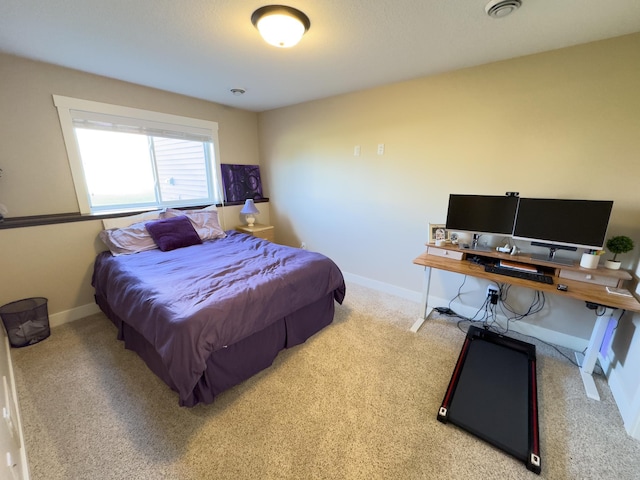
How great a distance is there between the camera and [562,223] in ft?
6.21

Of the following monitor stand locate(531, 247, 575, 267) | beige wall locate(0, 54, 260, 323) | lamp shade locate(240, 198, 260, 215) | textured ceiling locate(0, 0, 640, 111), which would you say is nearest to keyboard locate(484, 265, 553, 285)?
monitor stand locate(531, 247, 575, 267)

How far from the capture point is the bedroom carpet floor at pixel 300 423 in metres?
1.28

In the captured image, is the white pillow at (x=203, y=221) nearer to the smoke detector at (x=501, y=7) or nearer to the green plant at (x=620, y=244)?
the smoke detector at (x=501, y=7)

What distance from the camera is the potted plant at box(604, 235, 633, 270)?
173cm

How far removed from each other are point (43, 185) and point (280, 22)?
8.35 ft

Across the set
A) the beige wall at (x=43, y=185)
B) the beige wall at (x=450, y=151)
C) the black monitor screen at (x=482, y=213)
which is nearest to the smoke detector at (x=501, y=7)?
the beige wall at (x=450, y=151)

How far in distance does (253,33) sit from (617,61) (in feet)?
8.05

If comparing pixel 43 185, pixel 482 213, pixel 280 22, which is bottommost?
pixel 482 213

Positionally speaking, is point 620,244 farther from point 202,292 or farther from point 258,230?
point 258,230

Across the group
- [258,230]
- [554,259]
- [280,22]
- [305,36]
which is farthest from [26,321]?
[554,259]

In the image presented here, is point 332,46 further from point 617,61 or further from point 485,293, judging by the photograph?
point 485,293

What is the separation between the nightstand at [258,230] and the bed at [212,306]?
974mm

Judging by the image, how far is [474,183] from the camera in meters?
2.38

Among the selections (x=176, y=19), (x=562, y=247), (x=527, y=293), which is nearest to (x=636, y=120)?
(x=562, y=247)
